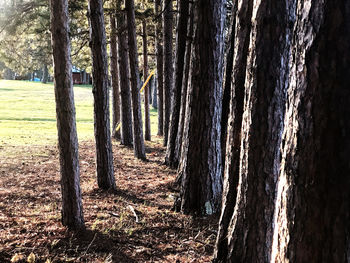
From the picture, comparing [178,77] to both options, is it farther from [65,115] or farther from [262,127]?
[262,127]

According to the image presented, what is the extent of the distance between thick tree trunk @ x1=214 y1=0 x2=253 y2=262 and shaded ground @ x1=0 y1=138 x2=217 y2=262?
2.36 ft

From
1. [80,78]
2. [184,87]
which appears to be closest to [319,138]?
[184,87]

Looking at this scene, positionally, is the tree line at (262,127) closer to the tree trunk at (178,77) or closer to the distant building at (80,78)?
the tree trunk at (178,77)

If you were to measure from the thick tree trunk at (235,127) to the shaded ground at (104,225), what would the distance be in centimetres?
72

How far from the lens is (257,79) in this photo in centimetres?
364

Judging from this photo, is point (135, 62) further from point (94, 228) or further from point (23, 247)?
point (23, 247)

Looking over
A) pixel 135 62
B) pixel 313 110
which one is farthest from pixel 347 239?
pixel 135 62

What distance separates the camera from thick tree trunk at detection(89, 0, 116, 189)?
7.25 meters

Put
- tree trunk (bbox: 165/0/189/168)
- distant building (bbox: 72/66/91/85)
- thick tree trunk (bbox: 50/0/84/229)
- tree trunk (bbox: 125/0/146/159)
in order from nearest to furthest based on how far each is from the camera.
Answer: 1. thick tree trunk (bbox: 50/0/84/229)
2. tree trunk (bbox: 165/0/189/168)
3. tree trunk (bbox: 125/0/146/159)
4. distant building (bbox: 72/66/91/85)

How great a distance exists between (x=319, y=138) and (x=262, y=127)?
5.46ft

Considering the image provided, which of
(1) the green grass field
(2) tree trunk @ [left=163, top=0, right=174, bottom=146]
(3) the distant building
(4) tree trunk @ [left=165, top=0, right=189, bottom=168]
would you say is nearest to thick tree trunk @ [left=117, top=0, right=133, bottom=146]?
(2) tree trunk @ [left=163, top=0, right=174, bottom=146]

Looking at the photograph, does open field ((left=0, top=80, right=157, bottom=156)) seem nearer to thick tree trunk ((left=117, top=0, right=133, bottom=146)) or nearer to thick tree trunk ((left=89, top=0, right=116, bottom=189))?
thick tree trunk ((left=117, top=0, right=133, bottom=146))

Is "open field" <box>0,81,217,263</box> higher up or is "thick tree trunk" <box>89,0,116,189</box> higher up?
"thick tree trunk" <box>89,0,116,189</box>

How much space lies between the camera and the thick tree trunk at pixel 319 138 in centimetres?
192
